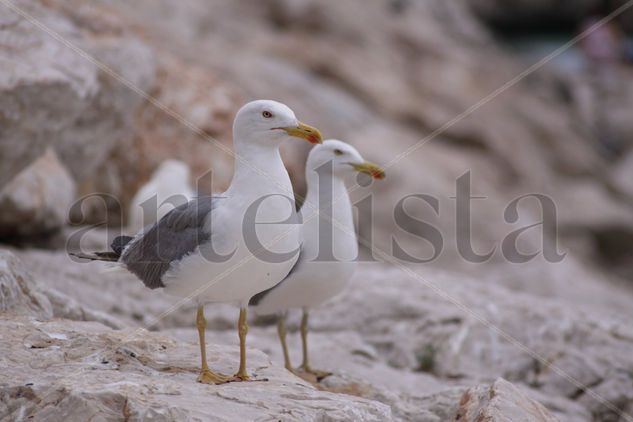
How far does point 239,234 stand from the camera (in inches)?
162

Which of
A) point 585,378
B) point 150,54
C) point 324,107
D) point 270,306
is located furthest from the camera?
point 324,107

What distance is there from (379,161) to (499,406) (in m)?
8.98

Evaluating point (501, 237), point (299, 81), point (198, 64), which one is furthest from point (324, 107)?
point (501, 237)

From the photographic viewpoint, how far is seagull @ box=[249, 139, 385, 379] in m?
5.49

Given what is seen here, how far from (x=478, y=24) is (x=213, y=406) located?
1778cm

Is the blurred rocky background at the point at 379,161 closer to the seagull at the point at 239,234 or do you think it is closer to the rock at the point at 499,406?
the rock at the point at 499,406

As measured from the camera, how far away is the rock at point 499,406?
4.15 meters

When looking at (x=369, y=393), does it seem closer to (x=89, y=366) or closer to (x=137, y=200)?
(x=89, y=366)

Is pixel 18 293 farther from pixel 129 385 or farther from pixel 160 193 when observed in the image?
pixel 160 193

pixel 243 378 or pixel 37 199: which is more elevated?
pixel 37 199

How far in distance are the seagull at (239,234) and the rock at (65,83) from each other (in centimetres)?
228

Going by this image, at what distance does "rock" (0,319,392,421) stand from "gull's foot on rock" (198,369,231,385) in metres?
0.06

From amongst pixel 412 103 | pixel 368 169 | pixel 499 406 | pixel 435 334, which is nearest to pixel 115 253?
pixel 368 169

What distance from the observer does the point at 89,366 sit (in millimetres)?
3982
